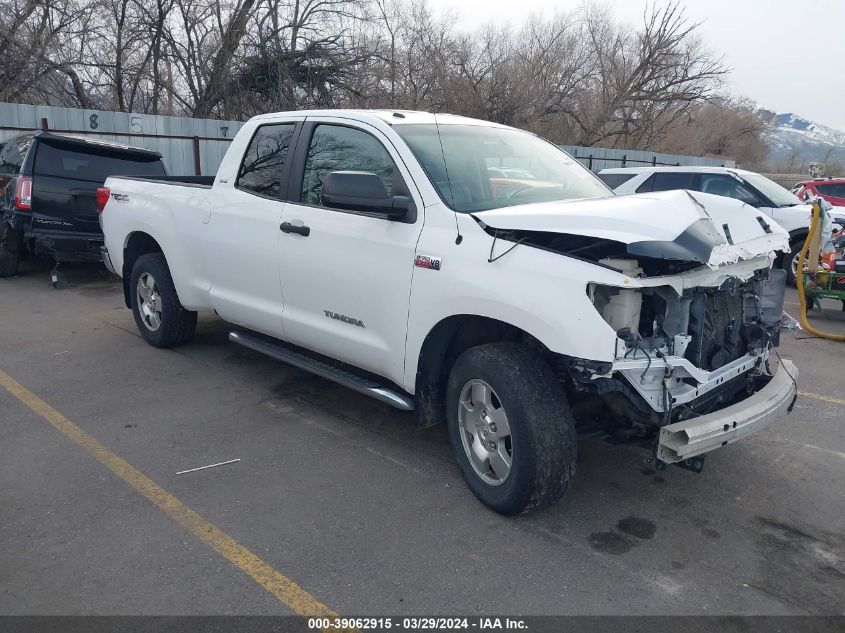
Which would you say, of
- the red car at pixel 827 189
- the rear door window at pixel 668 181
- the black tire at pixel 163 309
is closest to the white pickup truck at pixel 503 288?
the black tire at pixel 163 309

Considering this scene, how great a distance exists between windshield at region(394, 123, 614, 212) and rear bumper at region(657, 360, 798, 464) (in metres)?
1.58

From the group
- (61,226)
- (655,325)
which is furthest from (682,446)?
(61,226)

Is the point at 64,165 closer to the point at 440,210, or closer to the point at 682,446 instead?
the point at 440,210

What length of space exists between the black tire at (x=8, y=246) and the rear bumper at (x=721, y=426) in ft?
30.3

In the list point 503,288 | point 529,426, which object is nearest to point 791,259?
point 503,288

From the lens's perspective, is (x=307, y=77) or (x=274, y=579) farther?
(x=307, y=77)

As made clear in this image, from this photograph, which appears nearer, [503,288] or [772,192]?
[503,288]

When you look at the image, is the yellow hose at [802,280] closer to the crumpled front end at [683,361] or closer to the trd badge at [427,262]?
the crumpled front end at [683,361]

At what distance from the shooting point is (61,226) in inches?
363

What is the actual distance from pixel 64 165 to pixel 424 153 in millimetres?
6942

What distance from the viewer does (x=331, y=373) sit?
15.3 feet

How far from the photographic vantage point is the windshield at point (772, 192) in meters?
11.2

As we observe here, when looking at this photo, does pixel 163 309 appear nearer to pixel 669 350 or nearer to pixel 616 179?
pixel 669 350

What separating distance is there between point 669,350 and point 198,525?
8.04ft
